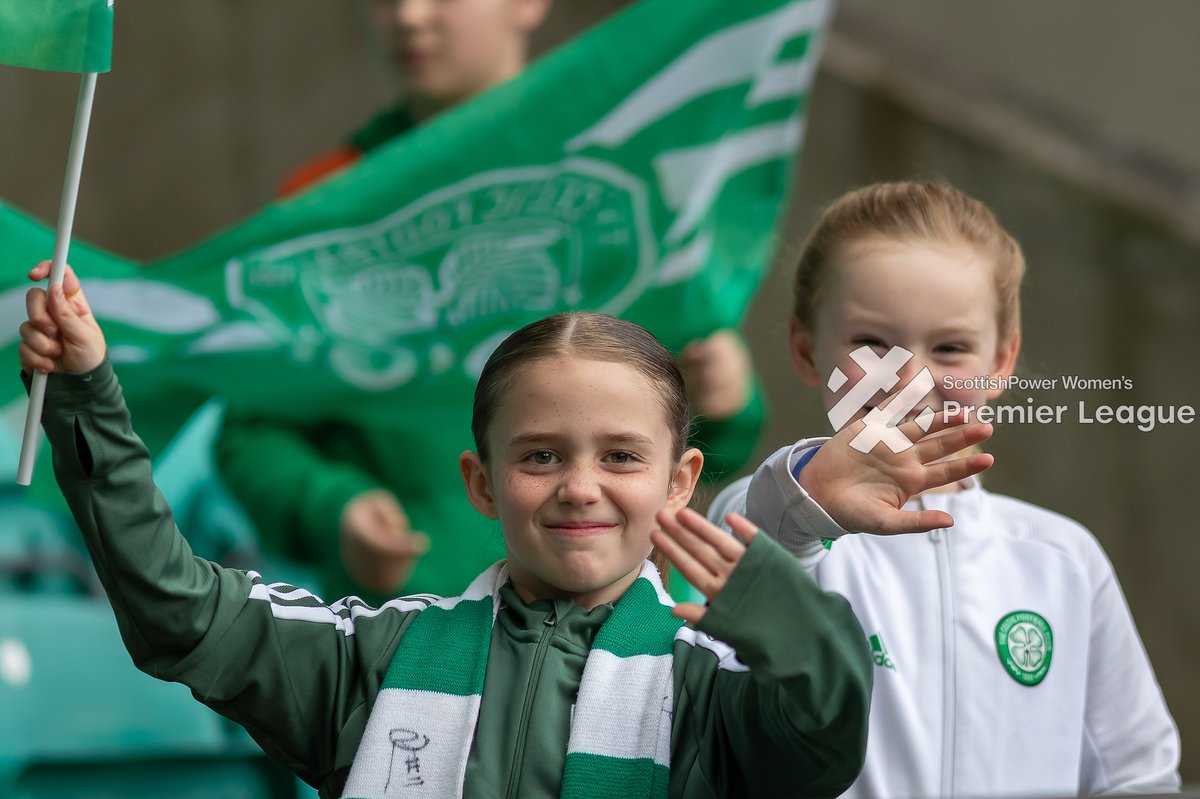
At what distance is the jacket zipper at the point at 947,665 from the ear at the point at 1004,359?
8.5 inches

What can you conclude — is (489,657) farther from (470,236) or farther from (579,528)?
(470,236)

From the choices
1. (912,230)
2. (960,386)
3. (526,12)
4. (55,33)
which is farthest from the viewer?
(526,12)

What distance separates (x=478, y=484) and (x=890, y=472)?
0.43 meters

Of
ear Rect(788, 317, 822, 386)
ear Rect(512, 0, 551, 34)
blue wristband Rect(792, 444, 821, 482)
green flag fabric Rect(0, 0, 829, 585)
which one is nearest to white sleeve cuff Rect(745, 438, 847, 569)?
blue wristband Rect(792, 444, 821, 482)

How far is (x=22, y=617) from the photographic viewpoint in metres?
3.34

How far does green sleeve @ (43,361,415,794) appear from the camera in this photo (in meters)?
1.53

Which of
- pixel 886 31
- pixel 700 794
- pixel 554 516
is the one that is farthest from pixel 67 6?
pixel 886 31

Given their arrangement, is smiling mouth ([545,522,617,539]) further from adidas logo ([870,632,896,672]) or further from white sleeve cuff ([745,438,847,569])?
adidas logo ([870,632,896,672])

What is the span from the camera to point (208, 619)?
1605 mm

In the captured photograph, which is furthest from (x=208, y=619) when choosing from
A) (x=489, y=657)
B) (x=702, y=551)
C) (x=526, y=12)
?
(x=526, y=12)

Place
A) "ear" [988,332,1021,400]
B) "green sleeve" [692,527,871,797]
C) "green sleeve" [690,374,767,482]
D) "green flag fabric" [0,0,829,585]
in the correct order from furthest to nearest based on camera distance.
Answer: "green flag fabric" [0,0,829,585] → "green sleeve" [690,374,767,482] → "ear" [988,332,1021,400] → "green sleeve" [692,527,871,797]

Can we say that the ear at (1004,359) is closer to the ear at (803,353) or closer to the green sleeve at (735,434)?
the ear at (803,353)

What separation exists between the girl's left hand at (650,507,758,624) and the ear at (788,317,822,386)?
2.20 ft

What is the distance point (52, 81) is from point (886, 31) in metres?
2.98
